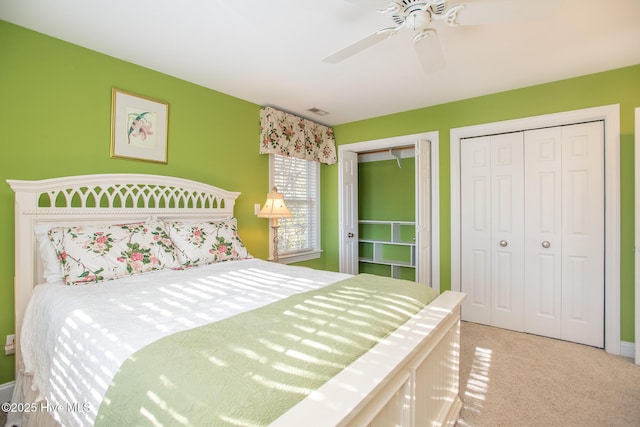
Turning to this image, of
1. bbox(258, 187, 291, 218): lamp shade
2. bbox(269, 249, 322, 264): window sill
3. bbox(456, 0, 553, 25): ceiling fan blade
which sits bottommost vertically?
bbox(269, 249, 322, 264): window sill

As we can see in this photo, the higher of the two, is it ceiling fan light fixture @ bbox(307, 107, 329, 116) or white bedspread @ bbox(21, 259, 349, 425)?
ceiling fan light fixture @ bbox(307, 107, 329, 116)

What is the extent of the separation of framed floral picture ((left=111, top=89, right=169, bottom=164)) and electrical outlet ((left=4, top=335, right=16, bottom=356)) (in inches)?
54.7

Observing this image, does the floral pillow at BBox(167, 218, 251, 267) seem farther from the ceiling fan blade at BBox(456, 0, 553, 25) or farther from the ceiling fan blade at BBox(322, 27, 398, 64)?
the ceiling fan blade at BBox(456, 0, 553, 25)

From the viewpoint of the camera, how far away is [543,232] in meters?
3.01

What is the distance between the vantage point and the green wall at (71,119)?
6.49ft

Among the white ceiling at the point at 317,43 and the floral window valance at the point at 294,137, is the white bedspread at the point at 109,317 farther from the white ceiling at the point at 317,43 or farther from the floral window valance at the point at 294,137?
the floral window valance at the point at 294,137

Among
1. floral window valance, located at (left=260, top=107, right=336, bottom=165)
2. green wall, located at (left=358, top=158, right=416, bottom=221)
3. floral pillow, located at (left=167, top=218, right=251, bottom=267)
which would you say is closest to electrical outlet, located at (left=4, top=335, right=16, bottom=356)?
floral pillow, located at (left=167, top=218, right=251, bottom=267)

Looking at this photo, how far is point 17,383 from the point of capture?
1.86 meters

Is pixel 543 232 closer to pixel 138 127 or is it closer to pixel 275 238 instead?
pixel 275 238

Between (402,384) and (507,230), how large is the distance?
2706 millimetres

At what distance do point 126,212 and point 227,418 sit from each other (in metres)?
2.15

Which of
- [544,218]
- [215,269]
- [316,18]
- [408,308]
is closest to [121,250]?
[215,269]

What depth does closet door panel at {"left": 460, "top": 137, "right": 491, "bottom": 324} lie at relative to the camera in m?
3.31

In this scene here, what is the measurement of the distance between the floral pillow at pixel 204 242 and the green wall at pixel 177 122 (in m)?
0.60
